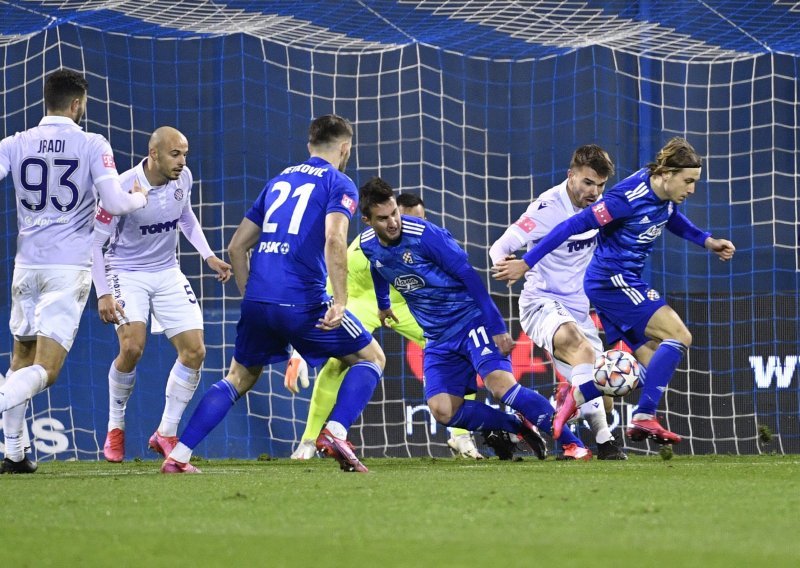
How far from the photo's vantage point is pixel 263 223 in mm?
6023

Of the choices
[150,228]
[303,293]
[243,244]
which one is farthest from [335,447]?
[150,228]

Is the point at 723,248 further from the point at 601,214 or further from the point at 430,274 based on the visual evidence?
the point at 430,274

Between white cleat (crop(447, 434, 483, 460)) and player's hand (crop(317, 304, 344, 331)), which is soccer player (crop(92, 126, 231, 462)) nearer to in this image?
player's hand (crop(317, 304, 344, 331))

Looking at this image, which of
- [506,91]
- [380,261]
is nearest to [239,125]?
[506,91]

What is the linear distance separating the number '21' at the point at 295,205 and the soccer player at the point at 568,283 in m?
1.65

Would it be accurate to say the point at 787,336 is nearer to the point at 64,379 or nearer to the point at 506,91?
the point at 506,91

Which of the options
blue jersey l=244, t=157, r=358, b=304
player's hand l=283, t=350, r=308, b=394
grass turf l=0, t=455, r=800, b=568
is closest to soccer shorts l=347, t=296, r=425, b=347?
player's hand l=283, t=350, r=308, b=394

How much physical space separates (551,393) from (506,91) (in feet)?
10.8

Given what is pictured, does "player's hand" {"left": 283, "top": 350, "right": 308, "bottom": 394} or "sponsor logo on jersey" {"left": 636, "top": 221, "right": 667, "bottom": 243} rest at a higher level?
"sponsor logo on jersey" {"left": 636, "top": 221, "right": 667, "bottom": 243}

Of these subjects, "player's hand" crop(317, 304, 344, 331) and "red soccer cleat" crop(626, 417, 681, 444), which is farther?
"red soccer cleat" crop(626, 417, 681, 444)

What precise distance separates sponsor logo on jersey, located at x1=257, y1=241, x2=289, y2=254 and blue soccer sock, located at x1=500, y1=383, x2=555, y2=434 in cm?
161

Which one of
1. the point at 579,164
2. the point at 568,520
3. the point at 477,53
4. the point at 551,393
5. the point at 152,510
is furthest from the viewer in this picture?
the point at 477,53

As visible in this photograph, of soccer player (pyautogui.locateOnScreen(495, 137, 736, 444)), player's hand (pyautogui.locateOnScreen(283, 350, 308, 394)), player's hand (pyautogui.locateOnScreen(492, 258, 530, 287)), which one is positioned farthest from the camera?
player's hand (pyautogui.locateOnScreen(283, 350, 308, 394))

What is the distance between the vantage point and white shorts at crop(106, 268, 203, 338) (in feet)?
23.8
